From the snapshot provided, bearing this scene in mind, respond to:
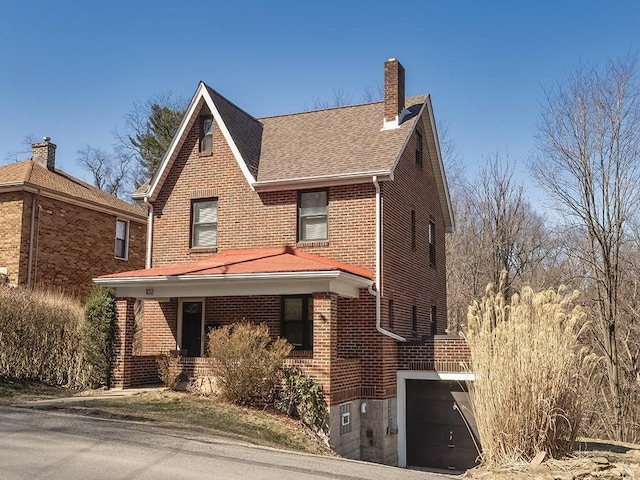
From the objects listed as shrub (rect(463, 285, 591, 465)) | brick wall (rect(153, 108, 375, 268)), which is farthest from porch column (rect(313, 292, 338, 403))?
shrub (rect(463, 285, 591, 465))

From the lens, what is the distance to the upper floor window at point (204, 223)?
18.7 m

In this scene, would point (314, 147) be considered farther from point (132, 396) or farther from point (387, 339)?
point (132, 396)

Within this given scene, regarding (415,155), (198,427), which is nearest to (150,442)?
(198,427)

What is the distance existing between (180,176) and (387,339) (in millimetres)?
7898

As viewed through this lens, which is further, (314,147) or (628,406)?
(628,406)

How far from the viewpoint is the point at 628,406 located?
71.3 feet

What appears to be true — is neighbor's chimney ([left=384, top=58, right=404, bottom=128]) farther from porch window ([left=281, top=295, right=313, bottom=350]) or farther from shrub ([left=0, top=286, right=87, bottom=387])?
shrub ([left=0, top=286, right=87, bottom=387])

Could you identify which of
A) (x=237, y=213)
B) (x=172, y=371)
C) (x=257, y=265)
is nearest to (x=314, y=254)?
(x=257, y=265)

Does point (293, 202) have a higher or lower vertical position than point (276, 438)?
higher

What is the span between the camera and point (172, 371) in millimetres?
14875

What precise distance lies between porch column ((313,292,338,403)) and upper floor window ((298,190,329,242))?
3.50 metres

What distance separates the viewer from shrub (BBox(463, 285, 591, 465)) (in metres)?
8.91

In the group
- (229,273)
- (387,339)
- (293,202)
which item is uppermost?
(293,202)

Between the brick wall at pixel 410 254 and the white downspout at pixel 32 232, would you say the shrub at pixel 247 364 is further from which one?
the white downspout at pixel 32 232
